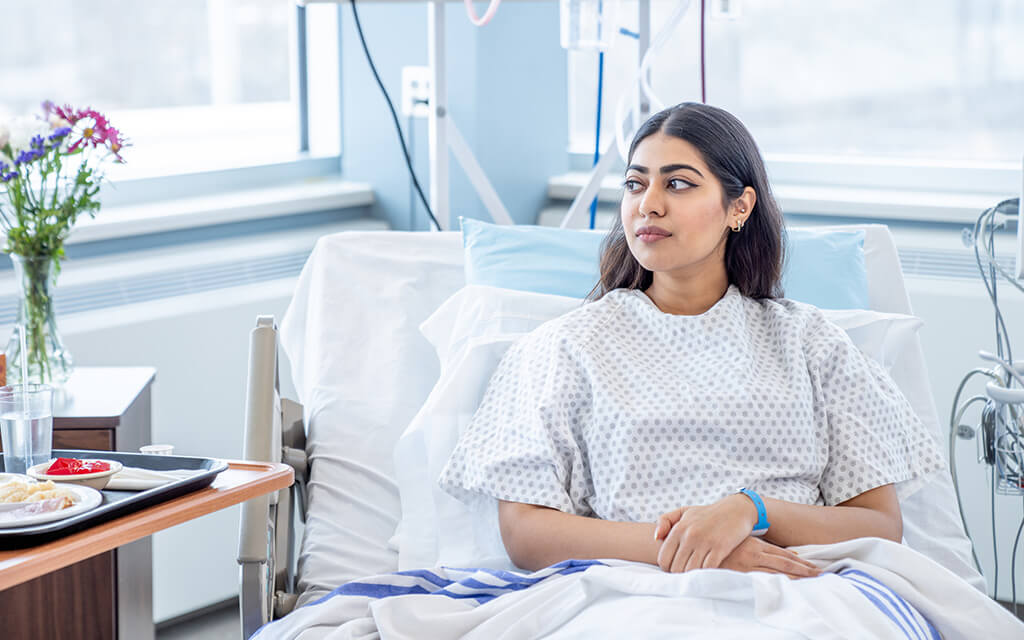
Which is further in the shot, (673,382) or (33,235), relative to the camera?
(33,235)

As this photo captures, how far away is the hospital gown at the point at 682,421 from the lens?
1499mm

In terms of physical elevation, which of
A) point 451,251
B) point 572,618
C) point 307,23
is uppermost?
point 307,23

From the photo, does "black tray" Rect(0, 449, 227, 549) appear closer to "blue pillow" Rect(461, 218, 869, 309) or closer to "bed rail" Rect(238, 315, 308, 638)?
"bed rail" Rect(238, 315, 308, 638)

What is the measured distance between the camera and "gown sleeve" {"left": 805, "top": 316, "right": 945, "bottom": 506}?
5.01 ft

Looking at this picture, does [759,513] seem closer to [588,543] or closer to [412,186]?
[588,543]

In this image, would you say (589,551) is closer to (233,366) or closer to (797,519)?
(797,519)

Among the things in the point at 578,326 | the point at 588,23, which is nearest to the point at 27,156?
the point at 578,326

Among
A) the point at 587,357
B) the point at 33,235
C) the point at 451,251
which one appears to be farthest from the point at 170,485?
the point at 451,251

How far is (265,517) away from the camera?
4.76ft

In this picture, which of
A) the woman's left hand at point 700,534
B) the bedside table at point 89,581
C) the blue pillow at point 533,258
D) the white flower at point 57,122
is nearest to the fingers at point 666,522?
the woman's left hand at point 700,534

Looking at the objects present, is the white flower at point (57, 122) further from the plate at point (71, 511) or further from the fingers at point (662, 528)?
the fingers at point (662, 528)

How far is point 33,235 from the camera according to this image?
5.97ft

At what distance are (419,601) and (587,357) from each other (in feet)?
1.34

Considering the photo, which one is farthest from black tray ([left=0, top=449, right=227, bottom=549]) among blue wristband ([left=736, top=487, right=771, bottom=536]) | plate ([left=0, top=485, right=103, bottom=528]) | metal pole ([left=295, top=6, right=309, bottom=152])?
metal pole ([left=295, top=6, right=309, bottom=152])
